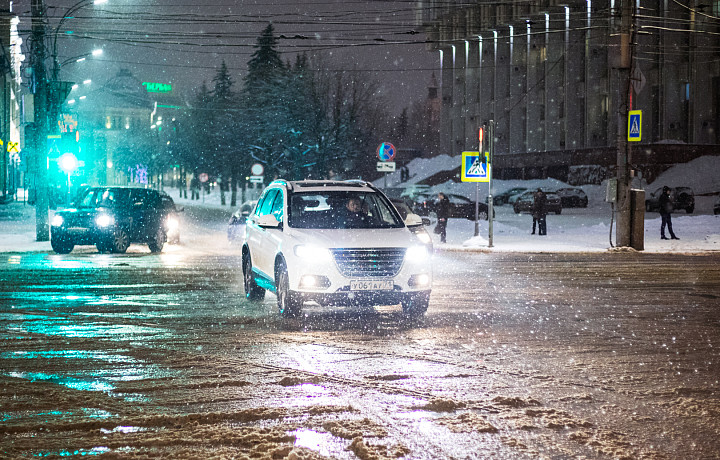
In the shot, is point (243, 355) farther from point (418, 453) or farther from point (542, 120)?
point (542, 120)

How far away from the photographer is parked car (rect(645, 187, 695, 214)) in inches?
2106

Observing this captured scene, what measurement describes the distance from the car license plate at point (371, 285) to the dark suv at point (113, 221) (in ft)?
46.9

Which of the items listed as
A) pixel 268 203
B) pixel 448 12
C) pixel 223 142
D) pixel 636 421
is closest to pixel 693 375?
pixel 636 421

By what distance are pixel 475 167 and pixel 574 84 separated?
44.6m

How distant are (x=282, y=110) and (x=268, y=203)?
187 feet

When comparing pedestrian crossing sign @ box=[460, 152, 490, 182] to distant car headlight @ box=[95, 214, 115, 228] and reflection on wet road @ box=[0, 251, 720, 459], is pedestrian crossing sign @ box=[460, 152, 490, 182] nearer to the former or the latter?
distant car headlight @ box=[95, 214, 115, 228]

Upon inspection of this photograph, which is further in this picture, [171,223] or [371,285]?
[171,223]

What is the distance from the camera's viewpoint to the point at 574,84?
7012cm

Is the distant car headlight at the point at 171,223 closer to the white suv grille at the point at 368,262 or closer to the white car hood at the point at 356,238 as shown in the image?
the white car hood at the point at 356,238

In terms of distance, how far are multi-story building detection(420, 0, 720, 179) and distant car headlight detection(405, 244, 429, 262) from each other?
41.4m

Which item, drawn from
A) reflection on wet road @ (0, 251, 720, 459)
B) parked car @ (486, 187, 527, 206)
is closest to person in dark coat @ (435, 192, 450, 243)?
reflection on wet road @ (0, 251, 720, 459)

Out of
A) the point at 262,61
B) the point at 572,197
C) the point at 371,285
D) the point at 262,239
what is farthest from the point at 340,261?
the point at 262,61

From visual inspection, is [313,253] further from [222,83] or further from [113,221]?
[222,83]

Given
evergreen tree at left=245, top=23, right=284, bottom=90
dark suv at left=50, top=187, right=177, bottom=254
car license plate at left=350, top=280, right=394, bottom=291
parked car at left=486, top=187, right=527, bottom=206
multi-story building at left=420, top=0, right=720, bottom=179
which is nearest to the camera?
car license plate at left=350, top=280, right=394, bottom=291
